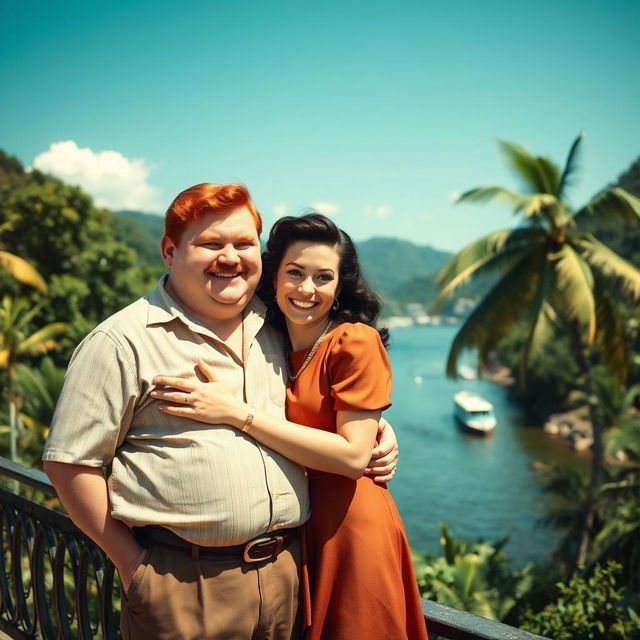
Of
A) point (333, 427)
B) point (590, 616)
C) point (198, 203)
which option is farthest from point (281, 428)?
point (590, 616)

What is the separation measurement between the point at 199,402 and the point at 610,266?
14.2 meters

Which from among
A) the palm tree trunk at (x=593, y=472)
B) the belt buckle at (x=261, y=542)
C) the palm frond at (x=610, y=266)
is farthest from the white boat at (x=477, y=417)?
the belt buckle at (x=261, y=542)

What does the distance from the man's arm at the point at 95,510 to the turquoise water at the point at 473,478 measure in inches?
858

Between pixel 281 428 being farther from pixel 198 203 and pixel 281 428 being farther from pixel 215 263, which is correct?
pixel 198 203

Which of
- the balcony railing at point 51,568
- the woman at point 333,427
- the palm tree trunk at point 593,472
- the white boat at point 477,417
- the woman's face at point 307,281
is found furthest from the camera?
the white boat at point 477,417

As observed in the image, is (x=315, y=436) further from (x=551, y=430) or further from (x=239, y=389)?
(x=551, y=430)

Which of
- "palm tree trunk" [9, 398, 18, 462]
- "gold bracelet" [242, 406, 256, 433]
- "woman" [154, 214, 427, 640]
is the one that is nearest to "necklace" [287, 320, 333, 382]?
"woman" [154, 214, 427, 640]

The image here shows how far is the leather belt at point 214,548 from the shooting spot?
70.4 inches

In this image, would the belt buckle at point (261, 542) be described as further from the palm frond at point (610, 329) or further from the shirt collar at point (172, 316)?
the palm frond at point (610, 329)

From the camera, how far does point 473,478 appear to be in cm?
3092

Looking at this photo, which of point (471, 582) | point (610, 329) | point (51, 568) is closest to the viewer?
point (51, 568)

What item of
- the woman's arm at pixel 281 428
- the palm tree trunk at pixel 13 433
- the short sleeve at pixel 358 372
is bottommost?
the palm tree trunk at pixel 13 433

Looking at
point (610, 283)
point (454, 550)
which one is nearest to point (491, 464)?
point (610, 283)

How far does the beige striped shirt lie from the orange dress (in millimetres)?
117
